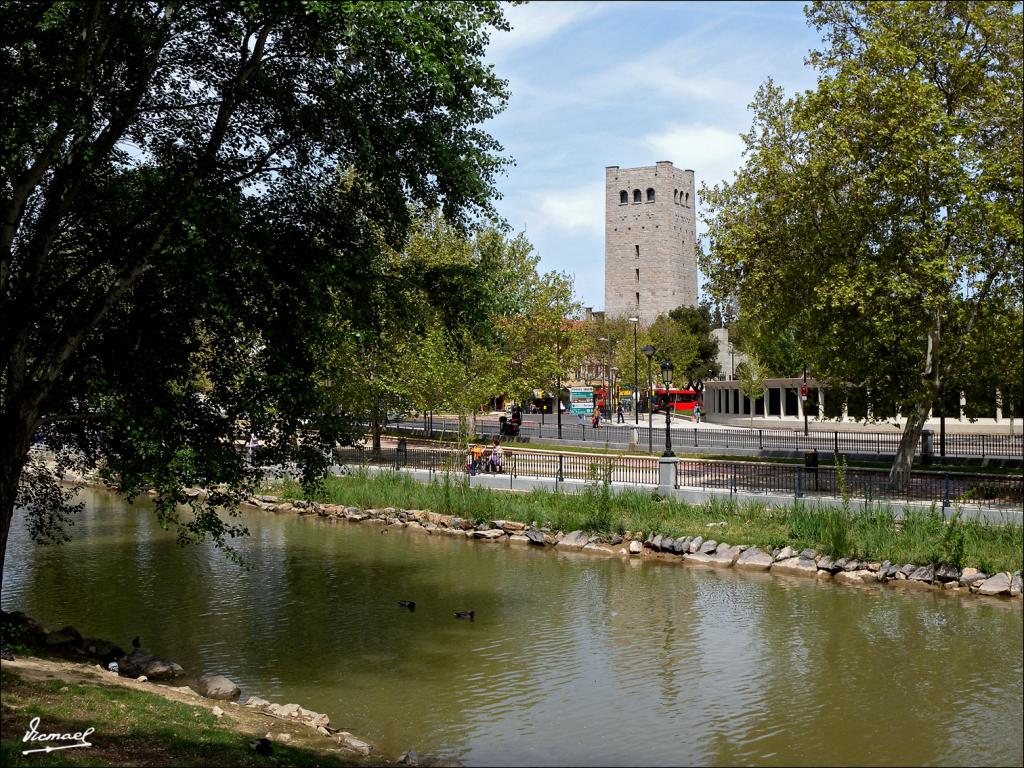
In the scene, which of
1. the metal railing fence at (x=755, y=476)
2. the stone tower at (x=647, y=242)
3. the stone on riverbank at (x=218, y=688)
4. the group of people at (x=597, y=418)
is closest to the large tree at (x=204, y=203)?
the stone on riverbank at (x=218, y=688)

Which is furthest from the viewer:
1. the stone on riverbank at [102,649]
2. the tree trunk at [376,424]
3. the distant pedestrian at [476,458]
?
the tree trunk at [376,424]

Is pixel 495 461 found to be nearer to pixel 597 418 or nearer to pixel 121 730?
pixel 121 730

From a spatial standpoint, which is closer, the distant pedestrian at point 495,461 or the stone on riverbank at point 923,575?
the stone on riverbank at point 923,575

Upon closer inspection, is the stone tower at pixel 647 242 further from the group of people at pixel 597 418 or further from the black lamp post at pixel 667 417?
the black lamp post at pixel 667 417

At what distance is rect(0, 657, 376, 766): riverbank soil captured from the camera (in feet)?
30.2

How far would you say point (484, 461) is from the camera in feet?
106

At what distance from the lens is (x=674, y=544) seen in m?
23.2

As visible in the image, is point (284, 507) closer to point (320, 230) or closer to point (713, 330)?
point (320, 230)

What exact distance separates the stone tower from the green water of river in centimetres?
8839

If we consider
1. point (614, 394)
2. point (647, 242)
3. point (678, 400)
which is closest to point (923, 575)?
point (678, 400)

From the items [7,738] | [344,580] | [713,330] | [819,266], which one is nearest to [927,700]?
[7,738]

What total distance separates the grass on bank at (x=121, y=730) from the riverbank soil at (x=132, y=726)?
0.03ft

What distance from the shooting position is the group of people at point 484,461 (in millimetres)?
31484

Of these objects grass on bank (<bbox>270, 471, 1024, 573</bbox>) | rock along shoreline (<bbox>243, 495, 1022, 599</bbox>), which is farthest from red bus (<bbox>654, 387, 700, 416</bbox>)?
rock along shoreline (<bbox>243, 495, 1022, 599</bbox>)
